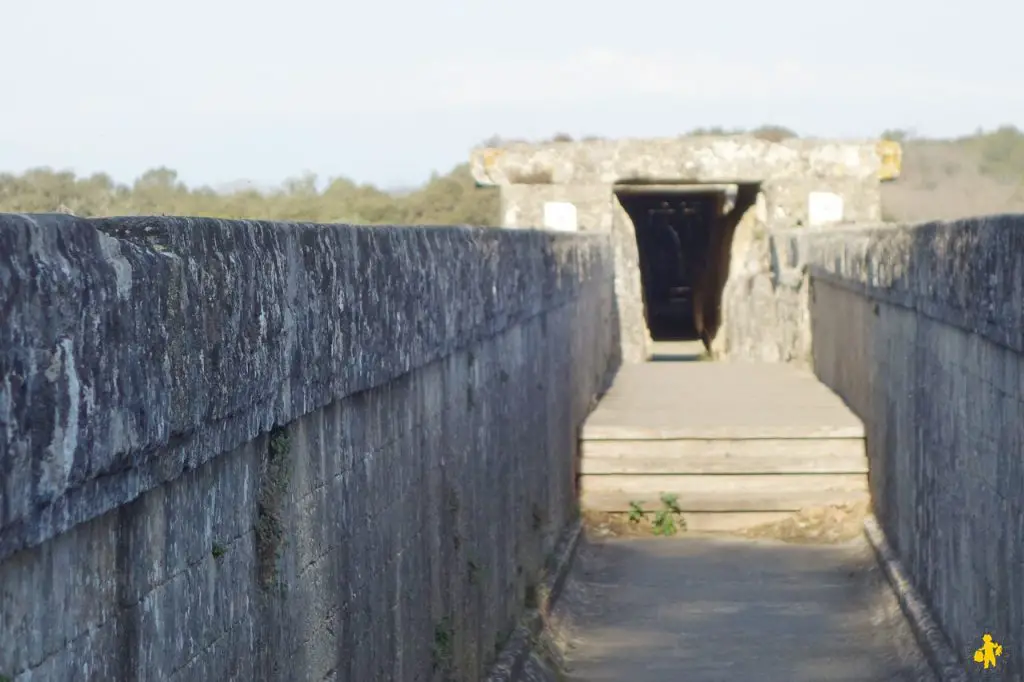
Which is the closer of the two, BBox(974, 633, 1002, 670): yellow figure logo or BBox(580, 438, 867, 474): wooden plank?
BBox(974, 633, 1002, 670): yellow figure logo

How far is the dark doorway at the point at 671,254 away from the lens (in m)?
27.1

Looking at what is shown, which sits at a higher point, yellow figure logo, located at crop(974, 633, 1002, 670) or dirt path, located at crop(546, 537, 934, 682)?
yellow figure logo, located at crop(974, 633, 1002, 670)

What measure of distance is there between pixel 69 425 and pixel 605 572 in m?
8.39

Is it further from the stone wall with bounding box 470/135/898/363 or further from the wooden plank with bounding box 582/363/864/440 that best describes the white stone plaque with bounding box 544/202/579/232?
the wooden plank with bounding box 582/363/864/440

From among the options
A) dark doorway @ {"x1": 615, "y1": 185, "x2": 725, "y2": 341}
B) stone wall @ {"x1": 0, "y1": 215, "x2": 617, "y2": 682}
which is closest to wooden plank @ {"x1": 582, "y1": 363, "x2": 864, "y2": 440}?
stone wall @ {"x1": 0, "y1": 215, "x2": 617, "y2": 682}

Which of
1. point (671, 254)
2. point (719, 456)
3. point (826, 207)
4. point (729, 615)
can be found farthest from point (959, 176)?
point (729, 615)

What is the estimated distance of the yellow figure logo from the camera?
6.02 meters

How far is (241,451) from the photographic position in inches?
130

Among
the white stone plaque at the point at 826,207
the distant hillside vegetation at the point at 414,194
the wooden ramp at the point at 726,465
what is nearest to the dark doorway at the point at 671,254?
the distant hillside vegetation at the point at 414,194

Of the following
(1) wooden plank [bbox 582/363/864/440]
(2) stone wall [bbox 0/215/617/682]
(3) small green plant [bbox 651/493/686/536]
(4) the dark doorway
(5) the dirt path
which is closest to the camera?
(2) stone wall [bbox 0/215/617/682]

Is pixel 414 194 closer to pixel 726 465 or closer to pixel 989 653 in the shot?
pixel 726 465

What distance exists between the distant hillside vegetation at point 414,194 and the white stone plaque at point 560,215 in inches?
41.4

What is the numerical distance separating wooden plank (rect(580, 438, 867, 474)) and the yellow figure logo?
19.0 ft

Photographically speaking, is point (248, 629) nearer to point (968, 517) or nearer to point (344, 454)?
point (344, 454)
